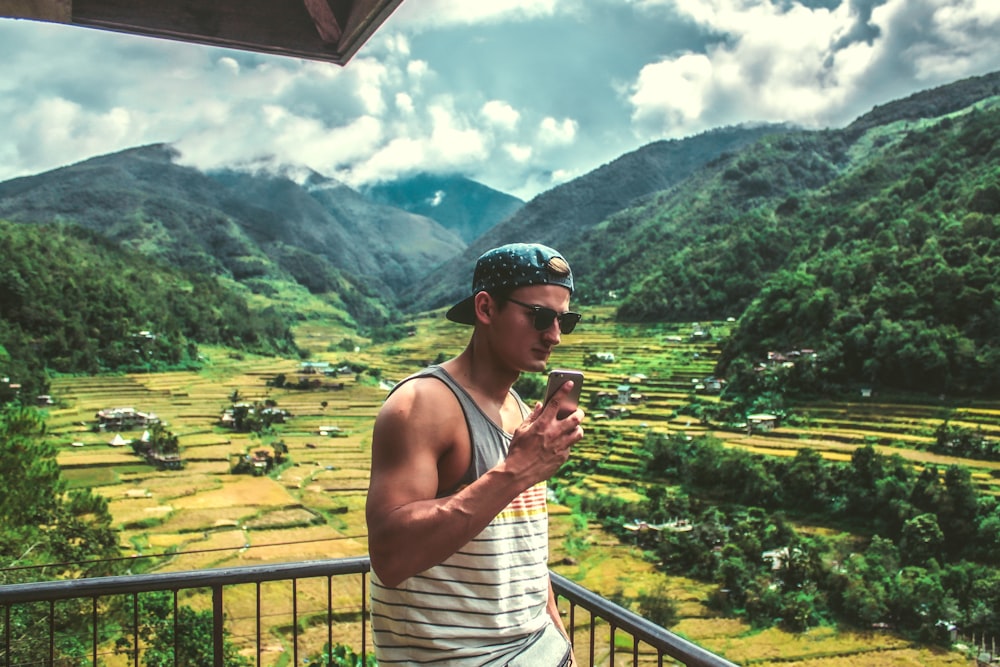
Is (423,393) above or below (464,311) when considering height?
below

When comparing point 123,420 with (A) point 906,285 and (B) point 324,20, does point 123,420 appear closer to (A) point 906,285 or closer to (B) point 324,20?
(B) point 324,20

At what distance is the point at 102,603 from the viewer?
20.3 m

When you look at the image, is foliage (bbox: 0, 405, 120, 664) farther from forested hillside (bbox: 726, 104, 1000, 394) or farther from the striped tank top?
forested hillside (bbox: 726, 104, 1000, 394)

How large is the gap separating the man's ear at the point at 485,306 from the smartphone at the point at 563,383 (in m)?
0.15

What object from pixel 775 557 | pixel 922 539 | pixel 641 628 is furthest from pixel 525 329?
pixel 922 539

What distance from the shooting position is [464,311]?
1.19m

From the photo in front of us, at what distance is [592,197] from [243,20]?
111 meters

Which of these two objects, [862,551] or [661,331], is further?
[661,331]

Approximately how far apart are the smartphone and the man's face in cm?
7

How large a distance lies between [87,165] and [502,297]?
131098 mm

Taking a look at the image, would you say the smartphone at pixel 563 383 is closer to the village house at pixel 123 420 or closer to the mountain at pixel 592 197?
the village house at pixel 123 420

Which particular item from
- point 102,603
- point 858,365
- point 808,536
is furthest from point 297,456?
point 858,365

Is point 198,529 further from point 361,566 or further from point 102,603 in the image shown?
point 361,566

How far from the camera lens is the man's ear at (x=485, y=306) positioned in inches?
42.4
